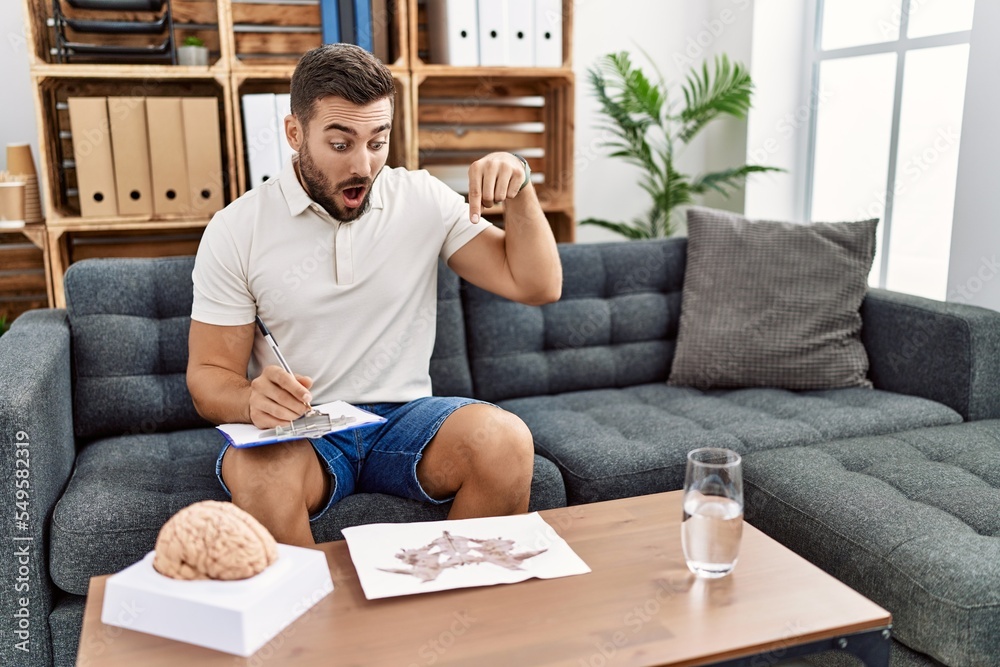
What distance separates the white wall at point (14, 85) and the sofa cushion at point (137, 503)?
46.8 inches

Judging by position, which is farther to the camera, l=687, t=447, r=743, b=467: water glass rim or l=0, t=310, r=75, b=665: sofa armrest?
l=0, t=310, r=75, b=665: sofa armrest

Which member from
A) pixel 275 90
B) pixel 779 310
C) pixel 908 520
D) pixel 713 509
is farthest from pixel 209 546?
pixel 275 90

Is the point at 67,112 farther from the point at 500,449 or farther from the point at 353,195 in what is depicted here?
the point at 500,449

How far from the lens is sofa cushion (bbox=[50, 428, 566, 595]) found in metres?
1.49

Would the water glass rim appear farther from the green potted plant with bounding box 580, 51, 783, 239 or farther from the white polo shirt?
the green potted plant with bounding box 580, 51, 783, 239

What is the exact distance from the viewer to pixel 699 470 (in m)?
1.08

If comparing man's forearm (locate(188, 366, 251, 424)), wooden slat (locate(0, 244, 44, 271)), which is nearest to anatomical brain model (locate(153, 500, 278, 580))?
man's forearm (locate(188, 366, 251, 424))

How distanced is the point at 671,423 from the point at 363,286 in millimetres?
750

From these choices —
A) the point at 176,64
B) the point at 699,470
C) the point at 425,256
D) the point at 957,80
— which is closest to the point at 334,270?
the point at 425,256

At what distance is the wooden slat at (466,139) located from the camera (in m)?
2.92

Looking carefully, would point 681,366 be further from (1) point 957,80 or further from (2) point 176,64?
(2) point 176,64

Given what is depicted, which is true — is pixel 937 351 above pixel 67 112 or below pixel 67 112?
below

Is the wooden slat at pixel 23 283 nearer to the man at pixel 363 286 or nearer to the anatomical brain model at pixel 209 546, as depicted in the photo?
the man at pixel 363 286

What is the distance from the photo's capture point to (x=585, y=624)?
3.38 ft
